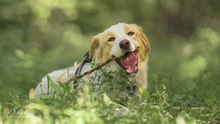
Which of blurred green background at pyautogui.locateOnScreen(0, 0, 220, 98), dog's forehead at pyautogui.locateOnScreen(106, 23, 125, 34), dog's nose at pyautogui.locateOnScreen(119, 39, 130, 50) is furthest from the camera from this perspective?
blurred green background at pyautogui.locateOnScreen(0, 0, 220, 98)

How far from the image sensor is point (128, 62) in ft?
10.7

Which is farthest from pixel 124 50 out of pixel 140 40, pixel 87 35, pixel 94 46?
pixel 87 35

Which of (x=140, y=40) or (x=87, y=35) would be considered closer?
(x=140, y=40)

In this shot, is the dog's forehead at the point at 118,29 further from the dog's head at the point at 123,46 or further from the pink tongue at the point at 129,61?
the pink tongue at the point at 129,61

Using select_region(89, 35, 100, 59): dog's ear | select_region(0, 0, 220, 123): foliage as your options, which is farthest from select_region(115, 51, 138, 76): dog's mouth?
select_region(89, 35, 100, 59): dog's ear

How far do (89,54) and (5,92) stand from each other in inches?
98.3

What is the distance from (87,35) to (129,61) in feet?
43.6

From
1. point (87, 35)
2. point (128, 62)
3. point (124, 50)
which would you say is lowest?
point (128, 62)

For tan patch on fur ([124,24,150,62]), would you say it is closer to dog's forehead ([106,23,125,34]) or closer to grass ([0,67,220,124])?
dog's forehead ([106,23,125,34])

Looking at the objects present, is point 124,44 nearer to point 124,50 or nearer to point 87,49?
point 124,50

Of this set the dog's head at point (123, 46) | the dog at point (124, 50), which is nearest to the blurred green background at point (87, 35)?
the dog at point (124, 50)

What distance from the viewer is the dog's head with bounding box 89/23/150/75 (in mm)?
3197

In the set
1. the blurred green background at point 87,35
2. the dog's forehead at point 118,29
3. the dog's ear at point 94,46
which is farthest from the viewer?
the blurred green background at point 87,35

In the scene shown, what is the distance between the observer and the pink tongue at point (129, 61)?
3.24m
